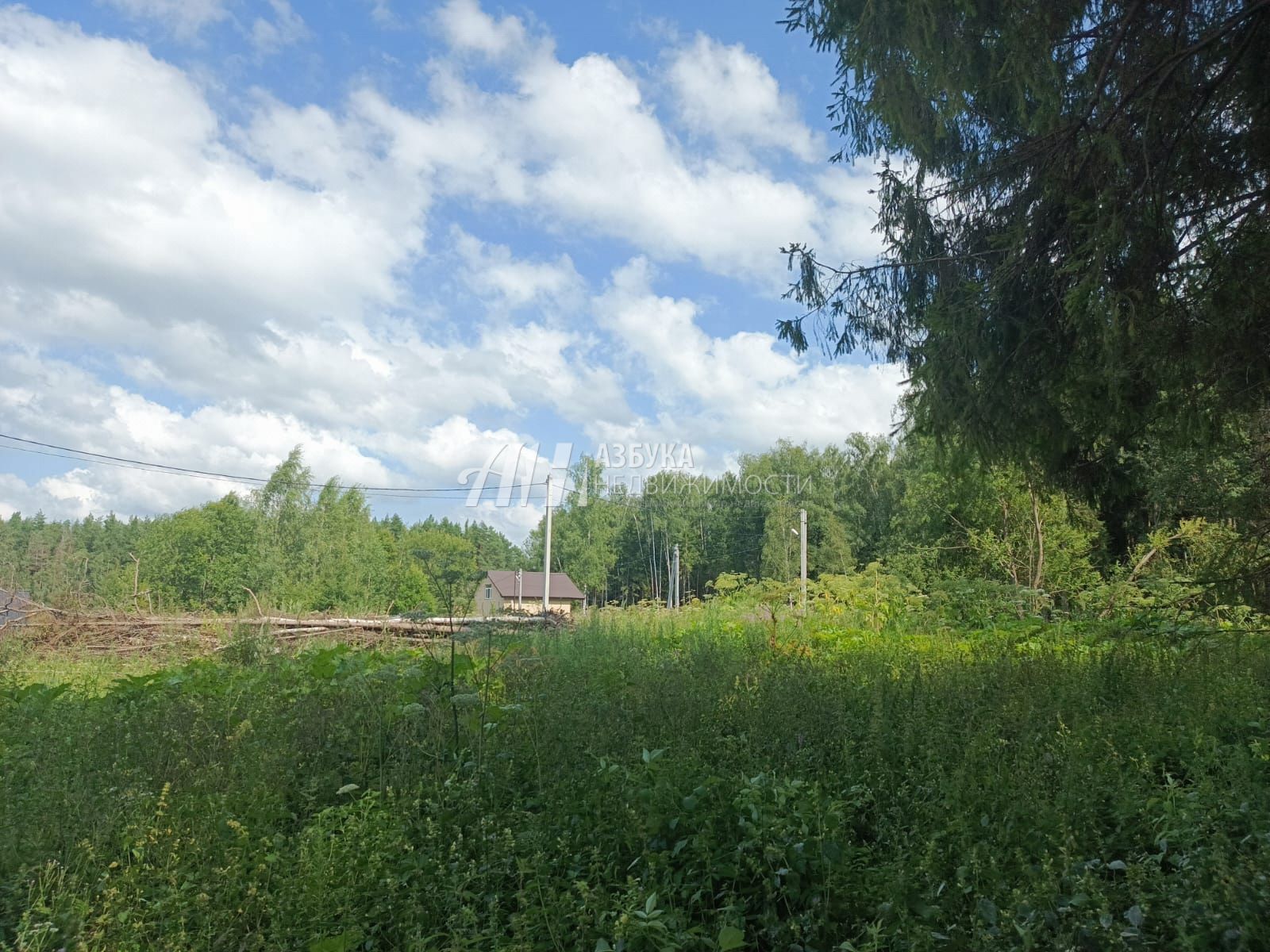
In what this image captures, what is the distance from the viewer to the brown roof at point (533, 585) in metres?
45.2

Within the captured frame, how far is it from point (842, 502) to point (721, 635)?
3448cm

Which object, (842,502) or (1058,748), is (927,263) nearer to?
(1058,748)

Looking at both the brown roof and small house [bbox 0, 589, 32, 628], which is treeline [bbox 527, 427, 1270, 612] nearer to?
the brown roof

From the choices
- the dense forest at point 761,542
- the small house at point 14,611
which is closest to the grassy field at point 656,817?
the dense forest at point 761,542

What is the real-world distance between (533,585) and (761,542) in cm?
1448

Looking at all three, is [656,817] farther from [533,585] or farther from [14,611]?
[533,585]

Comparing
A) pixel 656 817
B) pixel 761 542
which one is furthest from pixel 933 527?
pixel 761 542

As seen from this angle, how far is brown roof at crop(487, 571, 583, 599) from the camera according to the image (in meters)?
45.2

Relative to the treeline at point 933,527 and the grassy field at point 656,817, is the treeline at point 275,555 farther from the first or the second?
the grassy field at point 656,817

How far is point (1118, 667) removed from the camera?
514 cm

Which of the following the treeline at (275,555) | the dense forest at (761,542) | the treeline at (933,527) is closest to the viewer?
the treeline at (933,527)

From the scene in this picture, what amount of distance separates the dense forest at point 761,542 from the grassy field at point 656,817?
3.61 feet

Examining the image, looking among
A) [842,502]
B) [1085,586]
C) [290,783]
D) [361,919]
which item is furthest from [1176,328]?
[842,502]

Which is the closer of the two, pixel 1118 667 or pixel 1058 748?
pixel 1058 748
